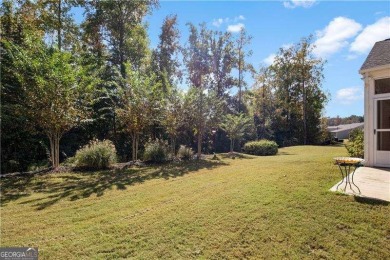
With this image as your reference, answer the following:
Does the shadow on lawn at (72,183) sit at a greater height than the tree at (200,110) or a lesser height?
lesser

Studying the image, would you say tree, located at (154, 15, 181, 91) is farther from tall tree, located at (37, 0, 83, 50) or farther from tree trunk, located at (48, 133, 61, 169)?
tree trunk, located at (48, 133, 61, 169)

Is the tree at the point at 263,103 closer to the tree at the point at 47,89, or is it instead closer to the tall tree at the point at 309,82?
the tall tree at the point at 309,82

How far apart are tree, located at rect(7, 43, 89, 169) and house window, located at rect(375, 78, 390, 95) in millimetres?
10582

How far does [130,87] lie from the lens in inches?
430

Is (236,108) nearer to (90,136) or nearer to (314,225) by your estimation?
(90,136)

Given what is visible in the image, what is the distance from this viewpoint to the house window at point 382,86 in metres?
7.64

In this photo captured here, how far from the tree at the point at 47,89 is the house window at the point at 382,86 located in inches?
417

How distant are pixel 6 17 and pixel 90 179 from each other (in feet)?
32.0

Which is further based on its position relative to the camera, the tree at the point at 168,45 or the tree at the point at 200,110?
the tree at the point at 168,45

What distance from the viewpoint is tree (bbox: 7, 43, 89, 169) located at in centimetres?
828

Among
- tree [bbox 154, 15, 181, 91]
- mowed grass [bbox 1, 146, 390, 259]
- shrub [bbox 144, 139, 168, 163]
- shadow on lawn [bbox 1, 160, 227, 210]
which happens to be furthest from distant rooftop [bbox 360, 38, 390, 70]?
tree [bbox 154, 15, 181, 91]

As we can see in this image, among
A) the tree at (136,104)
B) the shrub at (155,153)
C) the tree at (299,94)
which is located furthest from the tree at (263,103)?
the tree at (136,104)

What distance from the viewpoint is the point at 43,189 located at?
21.5ft

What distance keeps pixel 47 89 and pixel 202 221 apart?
7316mm
